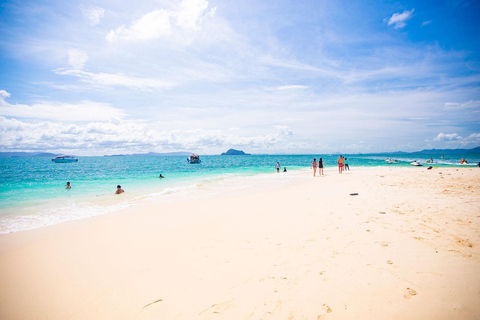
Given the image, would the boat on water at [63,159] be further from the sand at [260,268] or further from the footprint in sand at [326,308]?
the footprint in sand at [326,308]

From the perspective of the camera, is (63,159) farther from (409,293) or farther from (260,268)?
(409,293)

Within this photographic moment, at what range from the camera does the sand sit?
358 cm

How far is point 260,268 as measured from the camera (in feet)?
15.8

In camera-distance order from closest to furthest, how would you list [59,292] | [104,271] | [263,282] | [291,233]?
[263,282] < [59,292] < [104,271] < [291,233]

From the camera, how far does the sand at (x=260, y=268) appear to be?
3576 millimetres

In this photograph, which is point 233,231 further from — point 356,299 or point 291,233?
point 356,299

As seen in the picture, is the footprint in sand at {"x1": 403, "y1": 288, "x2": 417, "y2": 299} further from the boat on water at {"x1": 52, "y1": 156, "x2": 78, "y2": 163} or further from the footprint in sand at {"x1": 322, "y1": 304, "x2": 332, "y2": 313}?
the boat on water at {"x1": 52, "y1": 156, "x2": 78, "y2": 163}

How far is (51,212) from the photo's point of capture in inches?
494

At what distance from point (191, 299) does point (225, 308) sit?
0.78 m

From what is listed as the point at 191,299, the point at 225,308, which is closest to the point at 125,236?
the point at 191,299

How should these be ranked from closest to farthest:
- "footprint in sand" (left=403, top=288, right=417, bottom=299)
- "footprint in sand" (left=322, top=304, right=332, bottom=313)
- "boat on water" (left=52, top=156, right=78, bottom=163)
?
"footprint in sand" (left=322, top=304, right=332, bottom=313) < "footprint in sand" (left=403, top=288, right=417, bottom=299) < "boat on water" (left=52, top=156, right=78, bottom=163)

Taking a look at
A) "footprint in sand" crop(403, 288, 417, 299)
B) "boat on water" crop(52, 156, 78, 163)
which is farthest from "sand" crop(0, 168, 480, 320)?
"boat on water" crop(52, 156, 78, 163)

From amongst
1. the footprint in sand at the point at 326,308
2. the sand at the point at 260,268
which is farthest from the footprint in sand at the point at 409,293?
the footprint in sand at the point at 326,308

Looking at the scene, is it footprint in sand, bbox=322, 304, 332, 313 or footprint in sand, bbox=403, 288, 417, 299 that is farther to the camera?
footprint in sand, bbox=403, 288, 417, 299
